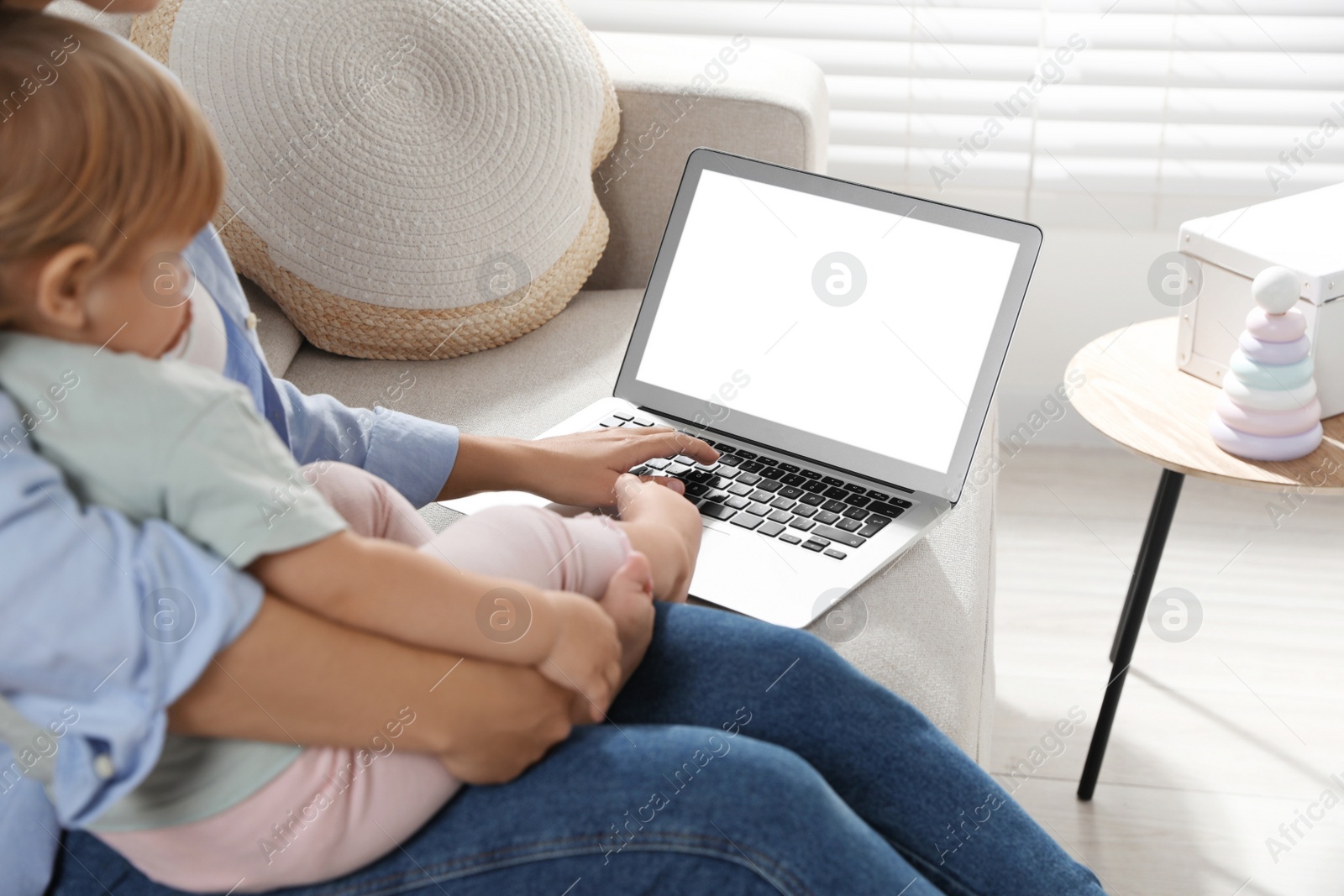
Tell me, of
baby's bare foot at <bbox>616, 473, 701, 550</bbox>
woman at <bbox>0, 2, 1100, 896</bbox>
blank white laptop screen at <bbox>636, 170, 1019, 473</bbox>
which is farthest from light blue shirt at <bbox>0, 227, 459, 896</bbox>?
blank white laptop screen at <bbox>636, 170, 1019, 473</bbox>

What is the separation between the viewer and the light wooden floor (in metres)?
1.22

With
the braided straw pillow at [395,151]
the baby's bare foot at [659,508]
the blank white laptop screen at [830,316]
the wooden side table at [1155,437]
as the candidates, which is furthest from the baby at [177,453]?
the wooden side table at [1155,437]

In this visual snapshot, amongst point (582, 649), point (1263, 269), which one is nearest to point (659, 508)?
point (582, 649)

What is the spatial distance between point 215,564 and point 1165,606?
55.8 inches

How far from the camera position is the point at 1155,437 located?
3.79 feet

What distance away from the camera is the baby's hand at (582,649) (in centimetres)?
62

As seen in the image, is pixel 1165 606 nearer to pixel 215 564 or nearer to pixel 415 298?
pixel 415 298

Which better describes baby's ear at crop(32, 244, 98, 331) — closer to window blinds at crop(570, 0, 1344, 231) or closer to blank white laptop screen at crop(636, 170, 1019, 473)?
blank white laptop screen at crop(636, 170, 1019, 473)

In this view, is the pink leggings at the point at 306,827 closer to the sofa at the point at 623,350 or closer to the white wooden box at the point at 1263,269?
the sofa at the point at 623,350

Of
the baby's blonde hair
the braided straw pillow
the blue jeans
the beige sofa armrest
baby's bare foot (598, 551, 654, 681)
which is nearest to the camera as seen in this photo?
the baby's blonde hair

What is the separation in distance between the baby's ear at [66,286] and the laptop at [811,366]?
1.61ft

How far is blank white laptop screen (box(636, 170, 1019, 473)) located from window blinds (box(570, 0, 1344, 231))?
36.2 inches

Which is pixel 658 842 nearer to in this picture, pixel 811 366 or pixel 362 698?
pixel 362 698

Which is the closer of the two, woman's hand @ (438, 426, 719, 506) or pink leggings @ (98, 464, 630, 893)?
pink leggings @ (98, 464, 630, 893)
